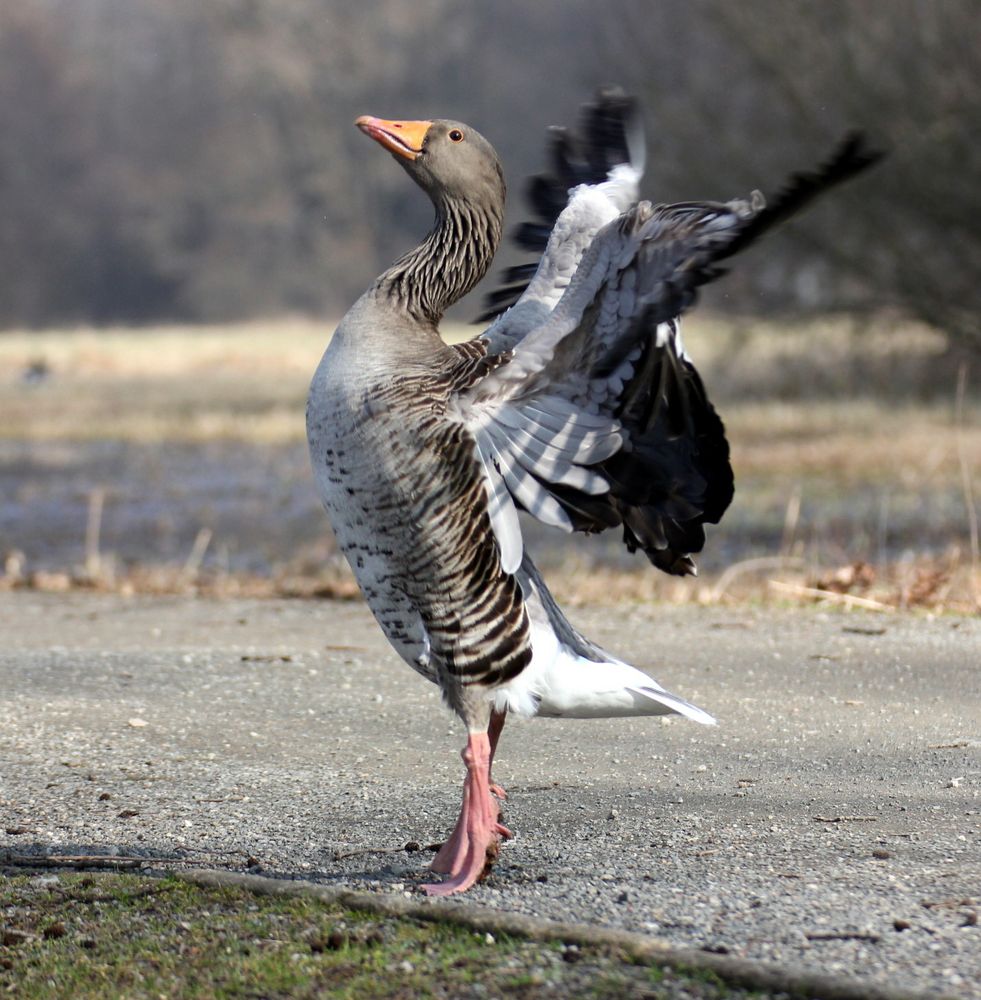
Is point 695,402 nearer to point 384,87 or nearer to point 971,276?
point 971,276

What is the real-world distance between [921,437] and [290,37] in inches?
1192

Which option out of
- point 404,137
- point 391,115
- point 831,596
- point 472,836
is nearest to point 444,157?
point 404,137

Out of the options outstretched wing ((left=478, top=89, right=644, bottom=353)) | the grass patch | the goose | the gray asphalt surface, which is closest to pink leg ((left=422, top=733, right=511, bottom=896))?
the goose

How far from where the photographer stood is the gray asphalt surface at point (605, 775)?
12.5 feet

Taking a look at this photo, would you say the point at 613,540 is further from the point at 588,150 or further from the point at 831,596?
the point at 588,150

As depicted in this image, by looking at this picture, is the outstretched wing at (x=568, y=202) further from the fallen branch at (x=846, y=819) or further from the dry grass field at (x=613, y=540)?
the dry grass field at (x=613, y=540)

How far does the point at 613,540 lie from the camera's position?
13.9m

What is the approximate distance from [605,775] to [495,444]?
1.54m

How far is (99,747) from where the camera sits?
18.7 feet

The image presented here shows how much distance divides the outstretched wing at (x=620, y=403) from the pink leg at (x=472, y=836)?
1.78ft

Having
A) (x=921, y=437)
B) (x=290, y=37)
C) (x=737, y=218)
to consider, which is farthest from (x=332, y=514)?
(x=290, y=37)

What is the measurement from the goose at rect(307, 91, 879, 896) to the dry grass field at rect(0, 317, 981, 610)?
4269 millimetres

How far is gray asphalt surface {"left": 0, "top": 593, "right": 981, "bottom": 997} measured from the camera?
12.5 ft

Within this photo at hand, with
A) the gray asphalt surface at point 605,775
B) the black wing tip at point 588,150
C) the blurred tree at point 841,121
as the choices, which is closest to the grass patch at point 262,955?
the gray asphalt surface at point 605,775
